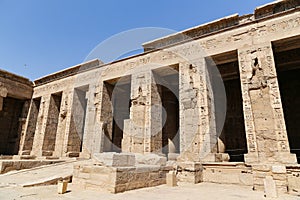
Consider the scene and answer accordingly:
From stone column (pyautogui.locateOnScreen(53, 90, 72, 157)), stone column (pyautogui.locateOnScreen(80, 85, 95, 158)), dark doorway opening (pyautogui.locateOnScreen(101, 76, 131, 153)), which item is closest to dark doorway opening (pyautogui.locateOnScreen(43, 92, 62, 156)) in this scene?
stone column (pyautogui.locateOnScreen(53, 90, 72, 157))

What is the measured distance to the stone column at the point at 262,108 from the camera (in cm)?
654

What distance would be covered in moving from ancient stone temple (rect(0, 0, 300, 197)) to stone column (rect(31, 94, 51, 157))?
74 mm

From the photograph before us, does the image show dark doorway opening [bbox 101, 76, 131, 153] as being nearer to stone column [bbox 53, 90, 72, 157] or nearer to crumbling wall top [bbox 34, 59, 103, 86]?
crumbling wall top [bbox 34, 59, 103, 86]

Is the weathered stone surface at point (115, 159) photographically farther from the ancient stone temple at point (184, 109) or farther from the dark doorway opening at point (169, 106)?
the dark doorway opening at point (169, 106)

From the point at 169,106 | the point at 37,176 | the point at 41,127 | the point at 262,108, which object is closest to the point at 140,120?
the point at 169,106

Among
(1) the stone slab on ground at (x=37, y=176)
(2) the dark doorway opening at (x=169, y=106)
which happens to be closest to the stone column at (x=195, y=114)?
(2) the dark doorway opening at (x=169, y=106)

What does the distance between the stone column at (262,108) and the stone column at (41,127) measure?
11465 millimetres

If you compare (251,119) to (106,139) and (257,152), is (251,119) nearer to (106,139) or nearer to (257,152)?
(257,152)

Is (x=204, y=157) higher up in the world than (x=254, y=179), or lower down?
higher up

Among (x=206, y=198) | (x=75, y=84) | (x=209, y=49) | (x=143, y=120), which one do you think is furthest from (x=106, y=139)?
(x=206, y=198)

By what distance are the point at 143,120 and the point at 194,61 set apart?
3.59m

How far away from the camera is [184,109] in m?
8.56

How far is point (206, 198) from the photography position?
4.00m

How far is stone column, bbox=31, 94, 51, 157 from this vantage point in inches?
496
